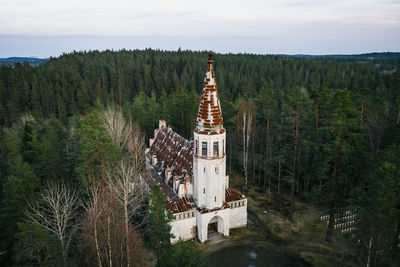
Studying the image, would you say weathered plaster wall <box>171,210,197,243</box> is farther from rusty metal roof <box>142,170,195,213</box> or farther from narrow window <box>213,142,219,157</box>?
narrow window <box>213,142,219,157</box>

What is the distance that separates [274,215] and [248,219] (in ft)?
10.5

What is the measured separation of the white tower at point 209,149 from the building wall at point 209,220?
78 centimetres

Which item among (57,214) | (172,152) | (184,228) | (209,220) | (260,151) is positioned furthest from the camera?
(260,151)

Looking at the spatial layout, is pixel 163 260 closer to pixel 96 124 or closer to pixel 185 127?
pixel 96 124

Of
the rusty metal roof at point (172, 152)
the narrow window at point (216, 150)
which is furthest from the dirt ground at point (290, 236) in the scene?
the narrow window at point (216, 150)

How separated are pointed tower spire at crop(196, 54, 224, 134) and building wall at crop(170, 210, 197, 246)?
8284 millimetres

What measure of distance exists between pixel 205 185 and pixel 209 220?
3.49 metres

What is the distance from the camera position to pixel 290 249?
2477cm

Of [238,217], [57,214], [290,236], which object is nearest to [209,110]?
[238,217]

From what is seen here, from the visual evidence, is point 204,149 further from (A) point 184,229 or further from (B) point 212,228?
(B) point 212,228

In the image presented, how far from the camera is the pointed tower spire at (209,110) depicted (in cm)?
2325

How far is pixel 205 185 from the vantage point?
81.0ft

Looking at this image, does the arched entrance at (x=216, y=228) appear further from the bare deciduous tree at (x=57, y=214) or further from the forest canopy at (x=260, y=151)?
the bare deciduous tree at (x=57, y=214)

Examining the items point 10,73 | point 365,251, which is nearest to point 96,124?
point 365,251
